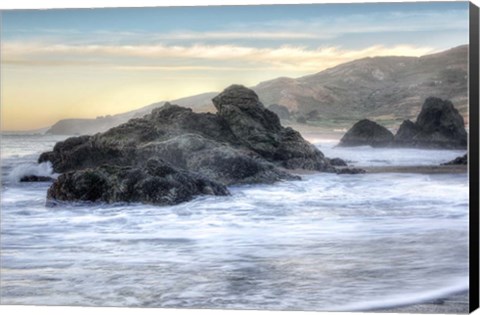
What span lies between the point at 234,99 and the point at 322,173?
0.88 meters

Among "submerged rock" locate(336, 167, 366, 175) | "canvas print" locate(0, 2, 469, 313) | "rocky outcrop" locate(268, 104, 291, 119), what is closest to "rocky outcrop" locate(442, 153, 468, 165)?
"canvas print" locate(0, 2, 469, 313)

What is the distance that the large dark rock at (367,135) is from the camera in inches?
370

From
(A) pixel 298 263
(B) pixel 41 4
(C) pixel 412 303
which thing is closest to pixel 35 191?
(B) pixel 41 4

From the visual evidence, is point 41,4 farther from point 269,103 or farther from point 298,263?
point 298,263

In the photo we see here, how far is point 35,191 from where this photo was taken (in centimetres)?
968

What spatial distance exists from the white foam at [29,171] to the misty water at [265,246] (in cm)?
22

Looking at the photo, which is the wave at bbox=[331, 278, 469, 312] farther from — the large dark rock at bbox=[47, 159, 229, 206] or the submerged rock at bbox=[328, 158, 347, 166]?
the large dark rock at bbox=[47, 159, 229, 206]

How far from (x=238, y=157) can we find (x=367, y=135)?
1.00m

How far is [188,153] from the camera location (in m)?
9.55

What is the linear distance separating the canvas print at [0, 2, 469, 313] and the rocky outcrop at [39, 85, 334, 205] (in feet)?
0.04

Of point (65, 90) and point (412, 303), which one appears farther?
point (65, 90)

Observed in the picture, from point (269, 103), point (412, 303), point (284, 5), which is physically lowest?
point (412, 303)

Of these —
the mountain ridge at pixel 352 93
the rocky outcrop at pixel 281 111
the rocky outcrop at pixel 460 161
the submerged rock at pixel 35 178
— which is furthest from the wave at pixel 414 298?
the submerged rock at pixel 35 178

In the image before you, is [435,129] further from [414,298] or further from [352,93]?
[414,298]
